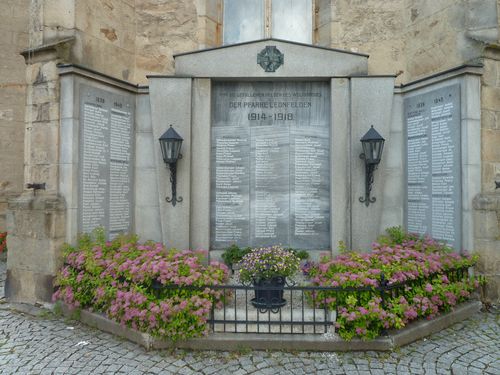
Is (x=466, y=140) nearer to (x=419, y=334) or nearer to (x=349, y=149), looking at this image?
(x=349, y=149)

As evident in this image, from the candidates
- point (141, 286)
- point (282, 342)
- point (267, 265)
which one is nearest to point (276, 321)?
point (282, 342)

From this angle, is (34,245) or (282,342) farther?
(34,245)

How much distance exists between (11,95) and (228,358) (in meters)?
10.0

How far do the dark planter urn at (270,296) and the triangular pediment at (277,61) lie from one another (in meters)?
3.79

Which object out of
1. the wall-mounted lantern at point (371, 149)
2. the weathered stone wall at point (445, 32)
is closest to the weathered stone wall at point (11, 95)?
the wall-mounted lantern at point (371, 149)

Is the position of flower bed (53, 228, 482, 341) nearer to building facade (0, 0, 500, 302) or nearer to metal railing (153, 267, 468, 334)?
metal railing (153, 267, 468, 334)

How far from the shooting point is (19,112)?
9.59m

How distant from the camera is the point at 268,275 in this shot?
4207 millimetres

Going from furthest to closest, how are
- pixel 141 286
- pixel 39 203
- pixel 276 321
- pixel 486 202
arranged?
pixel 39 203
pixel 486 202
pixel 141 286
pixel 276 321

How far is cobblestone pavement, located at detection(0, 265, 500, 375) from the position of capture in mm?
3486

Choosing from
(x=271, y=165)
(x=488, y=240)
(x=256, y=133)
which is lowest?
(x=488, y=240)

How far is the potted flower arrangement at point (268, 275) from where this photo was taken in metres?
4.23

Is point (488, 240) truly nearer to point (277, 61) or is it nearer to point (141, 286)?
point (277, 61)

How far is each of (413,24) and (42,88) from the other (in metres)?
7.08
